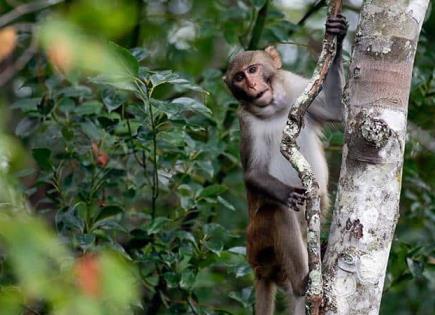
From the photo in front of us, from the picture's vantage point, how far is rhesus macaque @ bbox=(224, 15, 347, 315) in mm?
5148

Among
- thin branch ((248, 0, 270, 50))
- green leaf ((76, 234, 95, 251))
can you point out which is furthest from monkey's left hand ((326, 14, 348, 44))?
thin branch ((248, 0, 270, 50))

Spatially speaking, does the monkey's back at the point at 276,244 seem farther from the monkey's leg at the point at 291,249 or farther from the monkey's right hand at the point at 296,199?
the monkey's right hand at the point at 296,199

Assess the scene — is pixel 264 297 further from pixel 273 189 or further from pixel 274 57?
pixel 274 57

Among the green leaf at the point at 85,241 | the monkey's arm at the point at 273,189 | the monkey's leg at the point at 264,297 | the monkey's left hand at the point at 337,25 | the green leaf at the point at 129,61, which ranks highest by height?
the monkey's left hand at the point at 337,25

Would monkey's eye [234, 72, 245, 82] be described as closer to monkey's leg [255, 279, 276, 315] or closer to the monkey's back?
the monkey's back

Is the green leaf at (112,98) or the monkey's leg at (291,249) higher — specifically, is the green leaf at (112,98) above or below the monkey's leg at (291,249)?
above

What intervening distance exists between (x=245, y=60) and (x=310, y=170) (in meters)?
1.80

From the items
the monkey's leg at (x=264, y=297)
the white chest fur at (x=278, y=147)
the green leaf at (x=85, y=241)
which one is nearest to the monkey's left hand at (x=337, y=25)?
the white chest fur at (x=278, y=147)

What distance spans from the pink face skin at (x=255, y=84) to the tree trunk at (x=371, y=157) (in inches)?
61.8

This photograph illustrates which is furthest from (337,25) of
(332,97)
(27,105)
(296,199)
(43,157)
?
(27,105)

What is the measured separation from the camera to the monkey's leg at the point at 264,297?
536 centimetres

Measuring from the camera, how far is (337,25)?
4.32 metres

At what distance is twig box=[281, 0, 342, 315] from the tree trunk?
0.20 ft

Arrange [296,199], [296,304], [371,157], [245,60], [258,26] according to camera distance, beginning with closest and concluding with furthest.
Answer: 1. [371,157]
2. [296,199]
3. [296,304]
4. [245,60]
5. [258,26]
